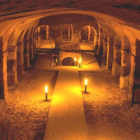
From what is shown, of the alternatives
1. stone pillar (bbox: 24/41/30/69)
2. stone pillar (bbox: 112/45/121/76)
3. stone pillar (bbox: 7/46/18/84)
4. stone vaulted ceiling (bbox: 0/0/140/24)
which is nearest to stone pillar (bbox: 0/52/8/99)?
stone pillar (bbox: 7/46/18/84)

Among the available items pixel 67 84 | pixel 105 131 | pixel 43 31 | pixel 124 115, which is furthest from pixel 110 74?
pixel 43 31

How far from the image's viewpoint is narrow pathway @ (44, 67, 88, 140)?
6301mm

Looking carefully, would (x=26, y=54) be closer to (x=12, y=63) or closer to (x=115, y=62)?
(x=12, y=63)

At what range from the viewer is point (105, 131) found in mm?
6910

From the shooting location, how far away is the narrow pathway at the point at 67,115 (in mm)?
6301

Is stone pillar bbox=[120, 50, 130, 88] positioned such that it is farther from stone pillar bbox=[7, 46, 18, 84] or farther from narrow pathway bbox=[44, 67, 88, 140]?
stone pillar bbox=[7, 46, 18, 84]

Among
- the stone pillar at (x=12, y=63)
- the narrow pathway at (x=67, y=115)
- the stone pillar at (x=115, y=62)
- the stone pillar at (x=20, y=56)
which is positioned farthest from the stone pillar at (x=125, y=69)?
the stone pillar at (x=20, y=56)

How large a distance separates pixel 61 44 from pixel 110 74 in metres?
6.56

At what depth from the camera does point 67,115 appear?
7.64m

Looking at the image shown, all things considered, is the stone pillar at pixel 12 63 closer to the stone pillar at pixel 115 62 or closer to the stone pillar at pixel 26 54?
the stone pillar at pixel 26 54

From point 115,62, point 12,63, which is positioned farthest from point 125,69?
point 12,63

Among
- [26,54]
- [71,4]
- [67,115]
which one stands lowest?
[67,115]

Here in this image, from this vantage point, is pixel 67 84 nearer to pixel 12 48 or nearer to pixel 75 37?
pixel 12 48

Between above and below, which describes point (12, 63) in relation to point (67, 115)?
above
